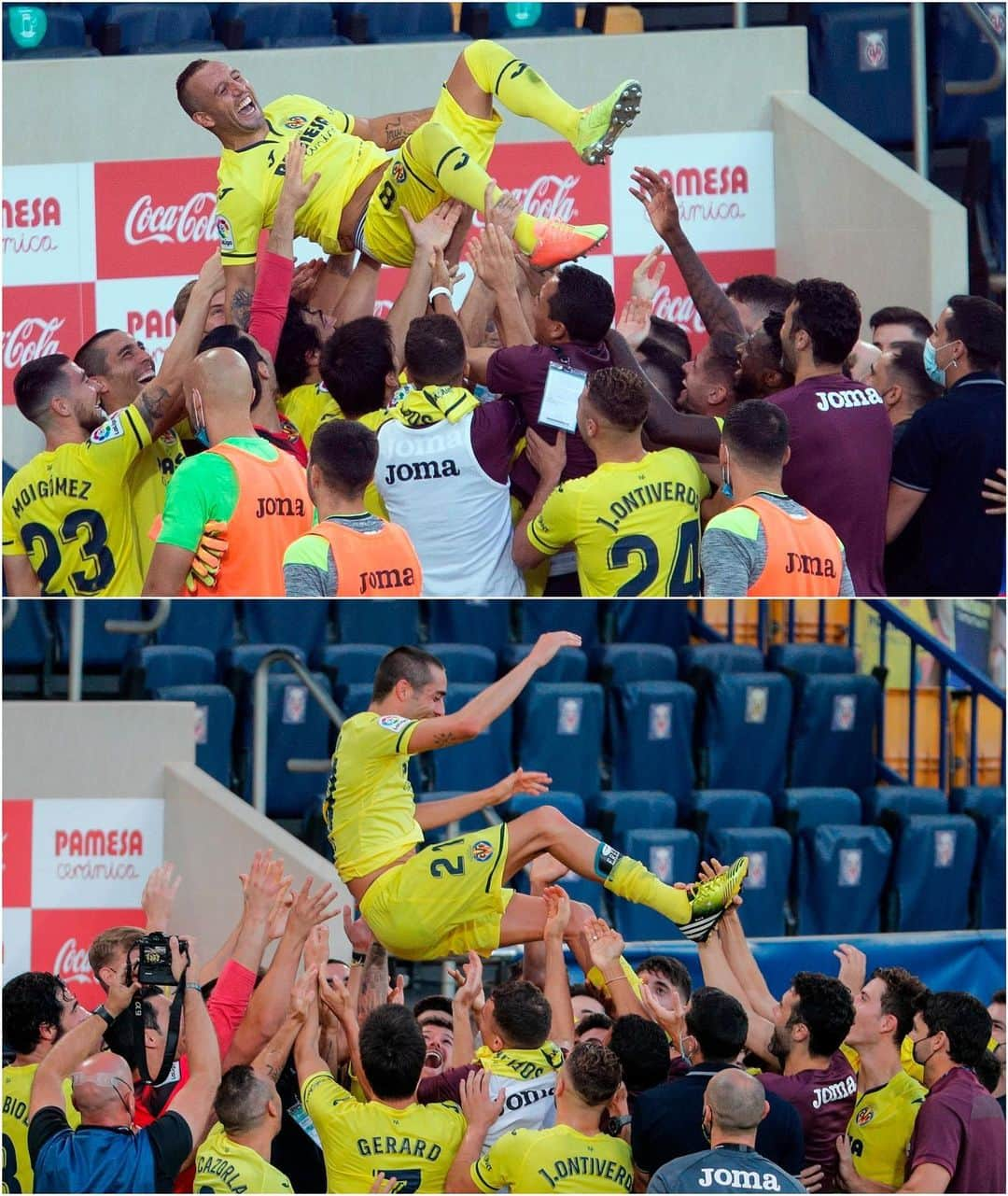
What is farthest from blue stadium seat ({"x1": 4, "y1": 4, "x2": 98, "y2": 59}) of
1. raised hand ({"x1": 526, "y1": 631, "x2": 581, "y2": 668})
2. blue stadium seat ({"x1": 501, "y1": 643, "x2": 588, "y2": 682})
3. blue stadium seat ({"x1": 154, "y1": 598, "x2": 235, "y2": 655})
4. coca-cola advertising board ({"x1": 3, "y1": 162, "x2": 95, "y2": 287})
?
raised hand ({"x1": 526, "y1": 631, "x2": 581, "y2": 668})

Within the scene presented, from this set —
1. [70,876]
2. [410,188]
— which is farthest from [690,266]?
[70,876]

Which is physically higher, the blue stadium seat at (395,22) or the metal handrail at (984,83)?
the blue stadium seat at (395,22)

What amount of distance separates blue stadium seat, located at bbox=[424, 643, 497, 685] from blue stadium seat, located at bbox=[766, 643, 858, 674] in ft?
5.22

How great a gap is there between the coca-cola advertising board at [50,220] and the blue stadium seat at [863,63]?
334 centimetres

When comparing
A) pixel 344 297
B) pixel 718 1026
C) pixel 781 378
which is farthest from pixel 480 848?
pixel 344 297

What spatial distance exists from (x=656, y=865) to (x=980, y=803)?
5.86 ft

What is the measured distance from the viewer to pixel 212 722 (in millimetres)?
8344

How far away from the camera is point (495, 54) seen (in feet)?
20.3

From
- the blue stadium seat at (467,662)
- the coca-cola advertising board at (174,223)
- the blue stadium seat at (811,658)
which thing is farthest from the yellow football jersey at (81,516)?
the blue stadium seat at (811,658)

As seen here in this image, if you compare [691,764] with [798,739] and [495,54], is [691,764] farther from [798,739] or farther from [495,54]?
[495,54]

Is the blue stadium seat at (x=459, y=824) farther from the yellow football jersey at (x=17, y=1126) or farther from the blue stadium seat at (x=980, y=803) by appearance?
the yellow football jersey at (x=17, y=1126)

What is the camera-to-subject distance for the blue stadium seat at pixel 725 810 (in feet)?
28.6

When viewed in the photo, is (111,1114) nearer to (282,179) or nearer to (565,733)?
(282,179)

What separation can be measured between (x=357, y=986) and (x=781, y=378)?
86.3 inches
